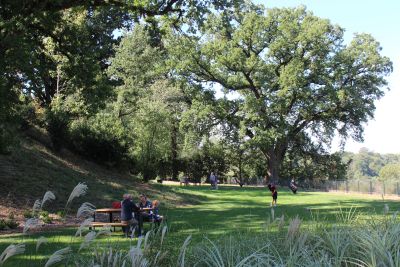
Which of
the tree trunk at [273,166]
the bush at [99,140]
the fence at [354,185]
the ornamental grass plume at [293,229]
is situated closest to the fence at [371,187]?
the fence at [354,185]

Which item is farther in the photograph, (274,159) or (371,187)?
(274,159)

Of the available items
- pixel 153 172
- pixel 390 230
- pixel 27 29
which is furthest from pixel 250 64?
pixel 390 230

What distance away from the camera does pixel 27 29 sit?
58.6ft

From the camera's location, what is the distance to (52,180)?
2200 cm

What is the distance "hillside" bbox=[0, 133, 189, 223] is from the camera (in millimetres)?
18600

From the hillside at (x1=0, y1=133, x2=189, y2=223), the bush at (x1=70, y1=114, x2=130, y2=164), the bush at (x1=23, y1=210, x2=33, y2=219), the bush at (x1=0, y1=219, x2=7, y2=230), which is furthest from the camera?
the bush at (x1=70, y1=114, x2=130, y2=164)

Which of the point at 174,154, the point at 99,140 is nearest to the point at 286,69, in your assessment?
the point at 174,154

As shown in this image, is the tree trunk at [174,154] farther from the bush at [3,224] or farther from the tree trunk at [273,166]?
the bush at [3,224]

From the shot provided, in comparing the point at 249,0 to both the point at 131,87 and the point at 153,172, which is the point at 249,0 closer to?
the point at 131,87

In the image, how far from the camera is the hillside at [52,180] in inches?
732

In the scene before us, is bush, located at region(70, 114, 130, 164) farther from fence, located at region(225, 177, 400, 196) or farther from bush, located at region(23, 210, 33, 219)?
fence, located at region(225, 177, 400, 196)

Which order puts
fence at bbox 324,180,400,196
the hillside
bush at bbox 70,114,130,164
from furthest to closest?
fence at bbox 324,180,400,196
bush at bbox 70,114,130,164
the hillside

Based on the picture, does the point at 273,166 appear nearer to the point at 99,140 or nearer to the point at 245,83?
the point at 245,83

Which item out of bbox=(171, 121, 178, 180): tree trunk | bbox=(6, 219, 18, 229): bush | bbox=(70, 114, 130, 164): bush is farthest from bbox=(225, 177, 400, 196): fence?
bbox=(6, 219, 18, 229): bush
